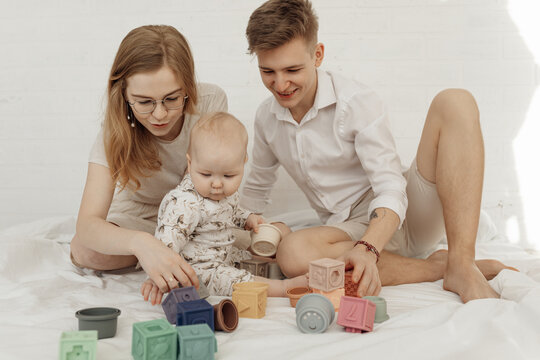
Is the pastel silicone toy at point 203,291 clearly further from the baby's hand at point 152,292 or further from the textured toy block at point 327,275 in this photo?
the textured toy block at point 327,275

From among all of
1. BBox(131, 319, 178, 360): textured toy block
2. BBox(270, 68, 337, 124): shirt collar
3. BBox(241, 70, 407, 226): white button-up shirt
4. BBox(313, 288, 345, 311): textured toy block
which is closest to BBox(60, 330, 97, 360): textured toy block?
BBox(131, 319, 178, 360): textured toy block

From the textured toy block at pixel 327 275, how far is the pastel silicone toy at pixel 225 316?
20cm

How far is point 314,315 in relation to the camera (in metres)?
1.00

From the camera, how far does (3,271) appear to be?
4.73 feet

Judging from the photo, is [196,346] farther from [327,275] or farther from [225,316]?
[327,275]

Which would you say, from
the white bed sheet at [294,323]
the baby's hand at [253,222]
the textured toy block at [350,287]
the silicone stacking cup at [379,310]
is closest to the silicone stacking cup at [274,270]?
the baby's hand at [253,222]

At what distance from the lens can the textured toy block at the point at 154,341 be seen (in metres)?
0.83

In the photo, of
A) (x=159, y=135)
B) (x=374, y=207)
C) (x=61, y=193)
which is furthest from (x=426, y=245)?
(x=61, y=193)

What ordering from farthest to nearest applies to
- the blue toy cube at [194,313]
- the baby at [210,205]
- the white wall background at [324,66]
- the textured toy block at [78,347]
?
the white wall background at [324,66] → the baby at [210,205] → the blue toy cube at [194,313] → the textured toy block at [78,347]

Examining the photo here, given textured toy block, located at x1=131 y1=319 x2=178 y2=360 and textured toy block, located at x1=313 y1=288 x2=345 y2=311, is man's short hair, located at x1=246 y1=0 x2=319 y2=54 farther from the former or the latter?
textured toy block, located at x1=131 y1=319 x2=178 y2=360

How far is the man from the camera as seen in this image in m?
1.33

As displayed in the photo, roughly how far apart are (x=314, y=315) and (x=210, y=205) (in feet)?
1.52

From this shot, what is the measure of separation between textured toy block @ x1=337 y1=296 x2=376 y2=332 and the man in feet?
0.54

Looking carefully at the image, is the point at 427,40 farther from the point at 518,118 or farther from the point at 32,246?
the point at 32,246
